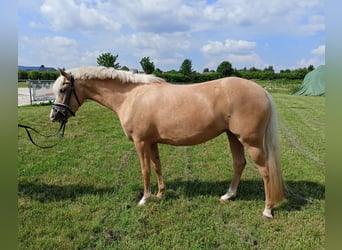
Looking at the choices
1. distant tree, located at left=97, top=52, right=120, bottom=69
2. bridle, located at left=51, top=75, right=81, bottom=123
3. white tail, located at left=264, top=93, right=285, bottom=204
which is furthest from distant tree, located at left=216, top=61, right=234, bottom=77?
bridle, located at left=51, top=75, right=81, bottom=123

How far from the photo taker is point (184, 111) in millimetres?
3529

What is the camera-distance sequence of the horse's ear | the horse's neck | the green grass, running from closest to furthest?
the green grass → the horse's ear → the horse's neck

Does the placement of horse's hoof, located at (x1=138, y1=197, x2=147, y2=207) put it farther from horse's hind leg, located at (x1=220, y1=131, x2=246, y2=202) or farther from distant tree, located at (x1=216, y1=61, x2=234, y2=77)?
distant tree, located at (x1=216, y1=61, x2=234, y2=77)

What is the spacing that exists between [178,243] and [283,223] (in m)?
1.40

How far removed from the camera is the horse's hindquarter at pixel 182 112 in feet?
11.3

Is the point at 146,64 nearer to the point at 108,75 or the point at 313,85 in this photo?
the point at 313,85

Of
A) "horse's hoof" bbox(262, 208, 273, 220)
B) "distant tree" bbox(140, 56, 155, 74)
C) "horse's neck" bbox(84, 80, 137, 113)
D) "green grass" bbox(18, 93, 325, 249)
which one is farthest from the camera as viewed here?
"distant tree" bbox(140, 56, 155, 74)

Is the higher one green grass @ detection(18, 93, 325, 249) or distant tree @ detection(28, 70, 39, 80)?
distant tree @ detection(28, 70, 39, 80)

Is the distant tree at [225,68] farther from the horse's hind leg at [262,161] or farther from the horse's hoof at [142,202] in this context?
the horse's hoof at [142,202]

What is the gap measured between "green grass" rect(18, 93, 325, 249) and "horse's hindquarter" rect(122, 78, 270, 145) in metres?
1.03

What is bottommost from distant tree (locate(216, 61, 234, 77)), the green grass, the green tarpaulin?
the green grass

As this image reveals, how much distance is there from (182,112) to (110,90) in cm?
120

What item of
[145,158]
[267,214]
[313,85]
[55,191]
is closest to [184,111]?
[145,158]

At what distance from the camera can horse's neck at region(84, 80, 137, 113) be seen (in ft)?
12.8
